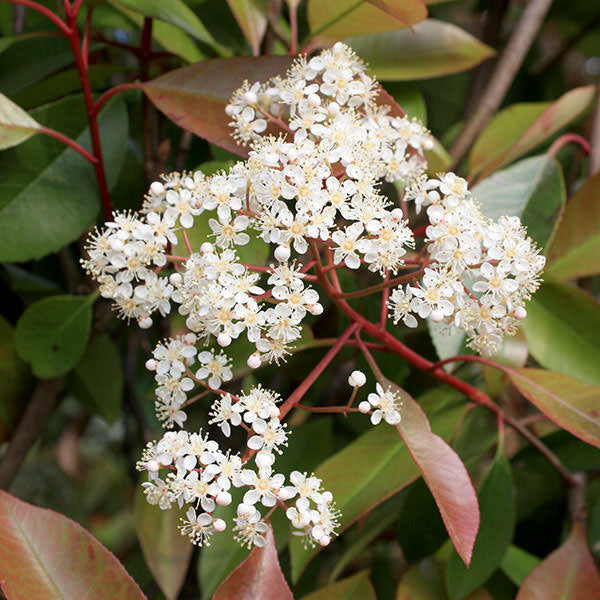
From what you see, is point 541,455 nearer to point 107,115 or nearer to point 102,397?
point 102,397

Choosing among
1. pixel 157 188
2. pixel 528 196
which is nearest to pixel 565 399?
pixel 528 196

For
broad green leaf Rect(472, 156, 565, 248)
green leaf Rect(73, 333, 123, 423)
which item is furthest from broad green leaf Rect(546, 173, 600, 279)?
green leaf Rect(73, 333, 123, 423)

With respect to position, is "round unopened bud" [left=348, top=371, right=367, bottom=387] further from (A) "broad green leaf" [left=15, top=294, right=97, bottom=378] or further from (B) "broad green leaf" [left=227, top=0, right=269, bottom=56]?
(B) "broad green leaf" [left=227, top=0, right=269, bottom=56]

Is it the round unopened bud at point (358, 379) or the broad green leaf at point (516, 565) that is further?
the broad green leaf at point (516, 565)

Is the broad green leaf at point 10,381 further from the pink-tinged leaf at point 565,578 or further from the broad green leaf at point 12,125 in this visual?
the pink-tinged leaf at point 565,578

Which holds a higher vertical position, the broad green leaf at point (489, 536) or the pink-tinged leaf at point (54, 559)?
the pink-tinged leaf at point (54, 559)

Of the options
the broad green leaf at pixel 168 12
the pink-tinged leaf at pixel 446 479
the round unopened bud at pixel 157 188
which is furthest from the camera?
the broad green leaf at pixel 168 12

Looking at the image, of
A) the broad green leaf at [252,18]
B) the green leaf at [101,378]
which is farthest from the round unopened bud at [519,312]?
the green leaf at [101,378]
